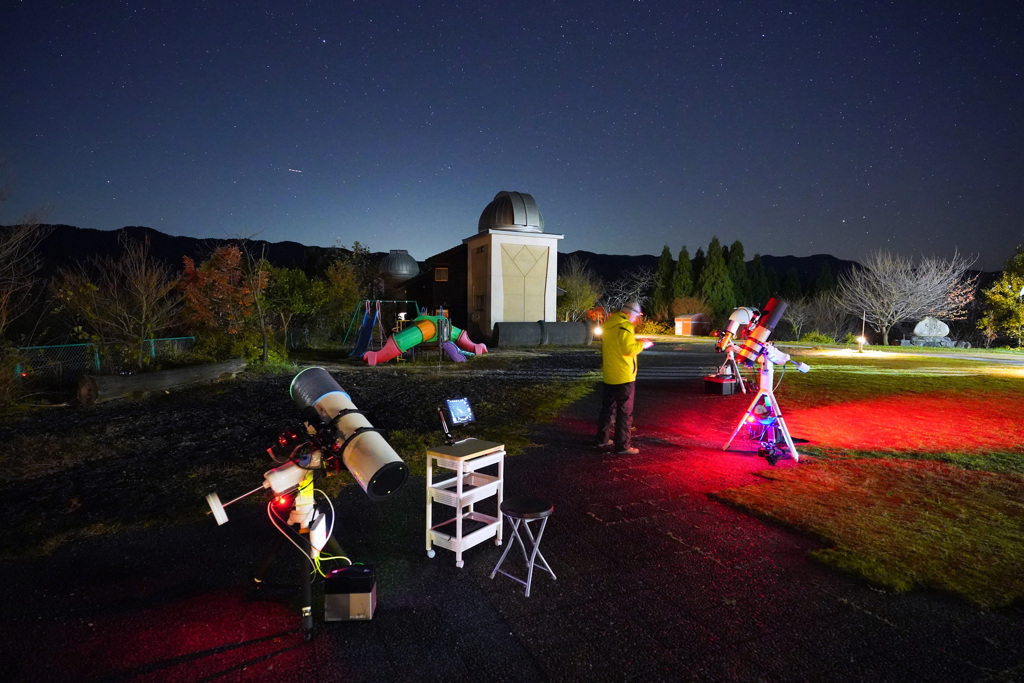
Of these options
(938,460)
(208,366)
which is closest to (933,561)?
(938,460)

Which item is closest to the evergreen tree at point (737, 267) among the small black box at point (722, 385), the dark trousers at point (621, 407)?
the small black box at point (722, 385)

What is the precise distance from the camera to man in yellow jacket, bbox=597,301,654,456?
23.2 feet

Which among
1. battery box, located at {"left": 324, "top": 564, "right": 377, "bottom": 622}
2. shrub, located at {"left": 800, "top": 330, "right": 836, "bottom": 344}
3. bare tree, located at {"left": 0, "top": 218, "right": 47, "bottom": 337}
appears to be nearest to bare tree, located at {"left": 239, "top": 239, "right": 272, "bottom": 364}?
bare tree, located at {"left": 0, "top": 218, "right": 47, "bottom": 337}

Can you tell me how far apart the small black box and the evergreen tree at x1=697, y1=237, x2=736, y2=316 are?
40.1 metres

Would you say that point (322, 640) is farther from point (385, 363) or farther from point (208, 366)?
point (385, 363)

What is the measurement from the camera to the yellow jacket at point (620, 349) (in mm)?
7039

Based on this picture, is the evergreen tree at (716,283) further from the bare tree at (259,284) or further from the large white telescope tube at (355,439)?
the large white telescope tube at (355,439)

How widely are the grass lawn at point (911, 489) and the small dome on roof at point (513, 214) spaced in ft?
64.4

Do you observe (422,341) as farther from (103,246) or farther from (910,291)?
(103,246)

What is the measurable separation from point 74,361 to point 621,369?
42.1 ft

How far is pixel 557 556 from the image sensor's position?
428cm

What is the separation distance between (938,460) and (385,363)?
16.7 metres

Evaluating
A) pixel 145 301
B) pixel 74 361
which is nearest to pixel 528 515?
pixel 74 361

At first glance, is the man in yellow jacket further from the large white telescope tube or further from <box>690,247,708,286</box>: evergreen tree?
<box>690,247,708,286</box>: evergreen tree
